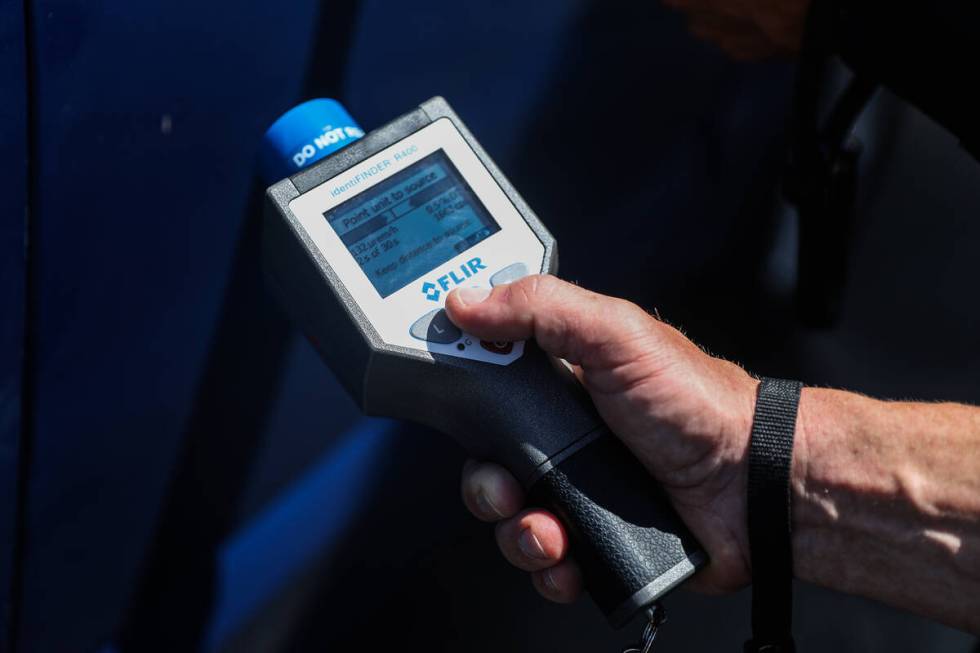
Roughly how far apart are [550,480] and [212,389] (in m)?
0.41

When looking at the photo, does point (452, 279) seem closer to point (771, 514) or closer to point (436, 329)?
point (436, 329)

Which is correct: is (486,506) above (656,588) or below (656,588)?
above

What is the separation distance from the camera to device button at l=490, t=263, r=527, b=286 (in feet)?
3.22

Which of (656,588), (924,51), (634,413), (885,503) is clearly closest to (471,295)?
(634,413)

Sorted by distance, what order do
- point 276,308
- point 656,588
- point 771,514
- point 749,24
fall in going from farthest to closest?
point 749,24, point 276,308, point 771,514, point 656,588

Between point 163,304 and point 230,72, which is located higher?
point 230,72

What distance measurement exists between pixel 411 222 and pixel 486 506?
282 mm

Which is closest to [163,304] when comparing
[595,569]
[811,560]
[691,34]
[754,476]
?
[595,569]

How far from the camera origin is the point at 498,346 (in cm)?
96

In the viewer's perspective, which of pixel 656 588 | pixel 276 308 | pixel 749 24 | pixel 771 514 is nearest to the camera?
pixel 656 588

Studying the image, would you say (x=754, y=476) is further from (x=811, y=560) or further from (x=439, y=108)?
(x=439, y=108)

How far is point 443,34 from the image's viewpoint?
111 cm

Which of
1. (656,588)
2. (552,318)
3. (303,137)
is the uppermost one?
(303,137)

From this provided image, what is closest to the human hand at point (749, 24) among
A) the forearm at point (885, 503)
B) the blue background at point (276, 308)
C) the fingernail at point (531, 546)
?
the blue background at point (276, 308)
